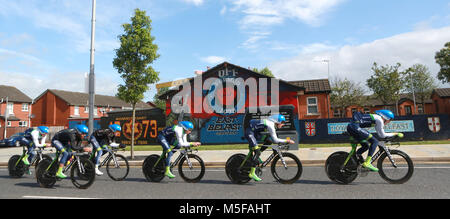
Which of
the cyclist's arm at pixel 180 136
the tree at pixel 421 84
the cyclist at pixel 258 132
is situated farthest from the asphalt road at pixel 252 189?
the tree at pixel 421 84

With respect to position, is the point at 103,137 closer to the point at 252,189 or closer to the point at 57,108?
the point at 252,189

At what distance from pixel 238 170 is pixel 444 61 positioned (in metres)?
50.1

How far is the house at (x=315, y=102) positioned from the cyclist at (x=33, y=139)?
20868 millimetres

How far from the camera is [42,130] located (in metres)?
7.79

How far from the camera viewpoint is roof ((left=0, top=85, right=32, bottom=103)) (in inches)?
1650

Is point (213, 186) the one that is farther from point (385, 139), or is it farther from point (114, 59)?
point (114, 59)

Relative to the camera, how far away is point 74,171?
6641 mm

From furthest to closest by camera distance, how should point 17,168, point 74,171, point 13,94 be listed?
point 13,94
point 17,168
point 74,171

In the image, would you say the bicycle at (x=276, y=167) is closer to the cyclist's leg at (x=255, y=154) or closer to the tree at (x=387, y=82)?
the cyclist's leg at (x=255, y=154)

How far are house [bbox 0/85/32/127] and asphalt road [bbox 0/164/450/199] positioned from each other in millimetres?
42930

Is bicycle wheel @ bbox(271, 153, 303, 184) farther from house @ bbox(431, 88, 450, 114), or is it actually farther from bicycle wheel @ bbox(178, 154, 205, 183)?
house @ bbox(431, 88, 450, 114)

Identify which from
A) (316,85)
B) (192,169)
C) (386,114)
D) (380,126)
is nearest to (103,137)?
(192,169)

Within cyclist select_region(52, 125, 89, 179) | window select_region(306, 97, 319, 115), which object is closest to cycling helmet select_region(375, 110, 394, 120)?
cyclist select_region(52, 125, 89, 179)
